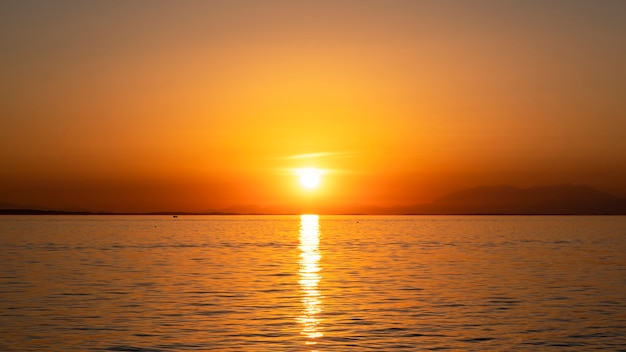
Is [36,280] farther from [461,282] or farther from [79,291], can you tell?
[461,282]

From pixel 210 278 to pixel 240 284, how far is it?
5411mm

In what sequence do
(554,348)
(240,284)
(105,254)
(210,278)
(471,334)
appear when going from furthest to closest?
(105,254)
(210,278)
(240,284)
(471,334)
(554,348)

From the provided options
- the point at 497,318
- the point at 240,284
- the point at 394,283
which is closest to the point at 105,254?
the point at 240,284

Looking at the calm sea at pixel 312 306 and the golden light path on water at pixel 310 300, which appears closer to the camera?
the calm sea at pixel 312 306

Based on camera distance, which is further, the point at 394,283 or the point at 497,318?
the point at 394,283

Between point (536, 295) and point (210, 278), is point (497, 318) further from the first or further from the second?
point (210, 278)

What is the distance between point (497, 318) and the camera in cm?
3688

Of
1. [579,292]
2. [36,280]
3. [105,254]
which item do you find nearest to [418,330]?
[579,292]

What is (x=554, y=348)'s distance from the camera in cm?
2970

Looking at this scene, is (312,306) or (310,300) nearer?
(312,306)

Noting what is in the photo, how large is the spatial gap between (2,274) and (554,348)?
151ft

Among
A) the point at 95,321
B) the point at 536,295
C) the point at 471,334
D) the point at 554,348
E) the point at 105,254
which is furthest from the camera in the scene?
the point at 105,254

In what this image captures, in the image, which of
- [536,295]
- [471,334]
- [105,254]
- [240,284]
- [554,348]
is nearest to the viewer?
[554,348]

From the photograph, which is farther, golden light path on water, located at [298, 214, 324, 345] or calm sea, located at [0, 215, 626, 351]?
golden light path on water, located at [298, 214, 324, 345]
